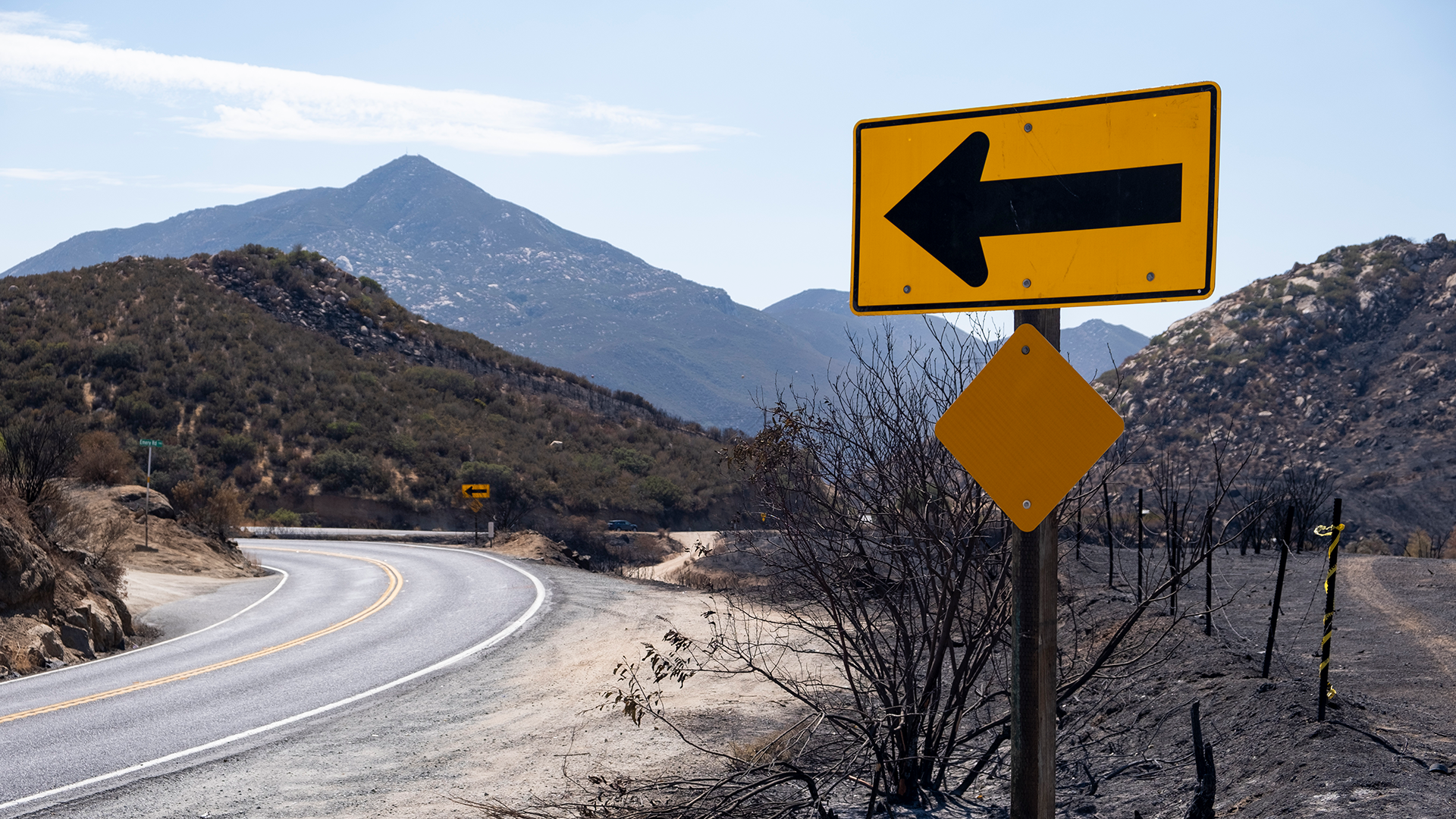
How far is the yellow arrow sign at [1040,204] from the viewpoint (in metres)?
2.72

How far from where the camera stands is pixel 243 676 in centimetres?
1362

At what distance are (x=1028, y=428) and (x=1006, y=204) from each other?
0.68 meters

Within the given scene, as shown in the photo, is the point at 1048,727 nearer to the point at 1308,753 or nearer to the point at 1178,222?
the point at 1178,222

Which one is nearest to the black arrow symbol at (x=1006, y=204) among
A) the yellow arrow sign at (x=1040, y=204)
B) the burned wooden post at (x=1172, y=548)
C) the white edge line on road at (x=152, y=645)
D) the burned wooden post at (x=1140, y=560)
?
the yellow arrow sign at (x=1040, y=204)

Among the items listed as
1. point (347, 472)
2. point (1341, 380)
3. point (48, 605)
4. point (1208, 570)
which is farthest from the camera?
point (1341, 380)

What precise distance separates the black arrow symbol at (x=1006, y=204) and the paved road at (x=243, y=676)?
28.0ft

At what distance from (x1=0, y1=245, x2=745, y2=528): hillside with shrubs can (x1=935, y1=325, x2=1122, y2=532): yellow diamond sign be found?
122 ft

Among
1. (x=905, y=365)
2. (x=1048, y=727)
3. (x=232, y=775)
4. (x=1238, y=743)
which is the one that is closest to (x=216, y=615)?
(x=232, y=775)

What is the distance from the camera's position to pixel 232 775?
28.7 ft

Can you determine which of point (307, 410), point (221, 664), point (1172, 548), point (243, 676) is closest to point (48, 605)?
point (221, 664)

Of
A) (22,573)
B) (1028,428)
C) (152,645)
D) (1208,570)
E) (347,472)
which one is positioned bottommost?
(152,645)

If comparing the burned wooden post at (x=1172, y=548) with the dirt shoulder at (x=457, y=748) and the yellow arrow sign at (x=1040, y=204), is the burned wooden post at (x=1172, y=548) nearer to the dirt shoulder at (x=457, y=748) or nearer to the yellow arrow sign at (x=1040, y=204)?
the dirt shoulder at (x=457, y=748)

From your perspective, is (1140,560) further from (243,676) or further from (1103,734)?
(243,676)

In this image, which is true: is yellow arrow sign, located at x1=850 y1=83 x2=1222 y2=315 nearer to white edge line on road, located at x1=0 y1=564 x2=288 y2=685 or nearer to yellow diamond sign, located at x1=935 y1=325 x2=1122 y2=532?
yellow diamond sign, located at x1=935 y1=325 x2=1122 y2=532
